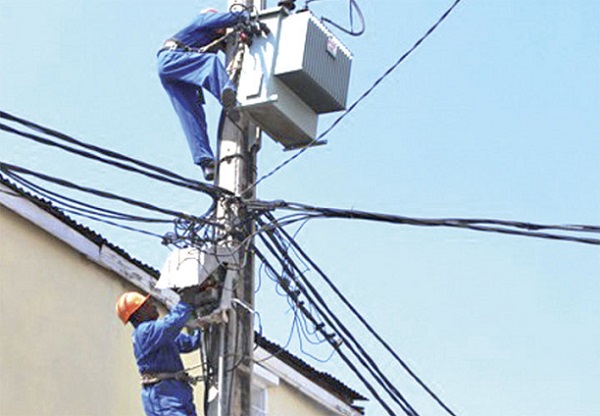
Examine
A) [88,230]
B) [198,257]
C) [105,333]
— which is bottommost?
[198,257]

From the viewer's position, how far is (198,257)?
867 centimetres

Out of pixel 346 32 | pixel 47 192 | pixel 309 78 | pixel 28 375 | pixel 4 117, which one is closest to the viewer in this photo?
pixel 4 117

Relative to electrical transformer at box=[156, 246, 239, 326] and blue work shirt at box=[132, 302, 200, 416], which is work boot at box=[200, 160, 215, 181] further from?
blue work shirt at box=[132, 302, 200, 416]

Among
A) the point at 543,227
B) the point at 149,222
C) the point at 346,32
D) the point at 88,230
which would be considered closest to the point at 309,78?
the point at 346,32

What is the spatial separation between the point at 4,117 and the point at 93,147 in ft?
2.03

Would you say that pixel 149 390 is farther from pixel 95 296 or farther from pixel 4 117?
pixel 95 296

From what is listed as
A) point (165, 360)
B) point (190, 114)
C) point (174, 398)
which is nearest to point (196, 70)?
point (190, 114)

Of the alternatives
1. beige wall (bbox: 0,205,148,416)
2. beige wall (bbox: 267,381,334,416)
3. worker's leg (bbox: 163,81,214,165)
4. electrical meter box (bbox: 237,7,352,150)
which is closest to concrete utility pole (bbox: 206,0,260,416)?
electrical meter box (bbox: 237,7,352,150)

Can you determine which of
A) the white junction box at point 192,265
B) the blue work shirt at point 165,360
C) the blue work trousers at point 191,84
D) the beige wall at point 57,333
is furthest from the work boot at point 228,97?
A: the beige wall at point 57,333

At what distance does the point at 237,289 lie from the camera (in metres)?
8.80

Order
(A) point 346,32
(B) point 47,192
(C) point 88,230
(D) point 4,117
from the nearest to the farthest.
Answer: (D) point 4,117
(B) point 47,192
(A) point 346,32
(C) point 88,230

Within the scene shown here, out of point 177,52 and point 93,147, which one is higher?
point 177,52

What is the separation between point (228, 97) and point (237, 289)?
1.42 m

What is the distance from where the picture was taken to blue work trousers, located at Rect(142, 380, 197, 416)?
869 centimetres
